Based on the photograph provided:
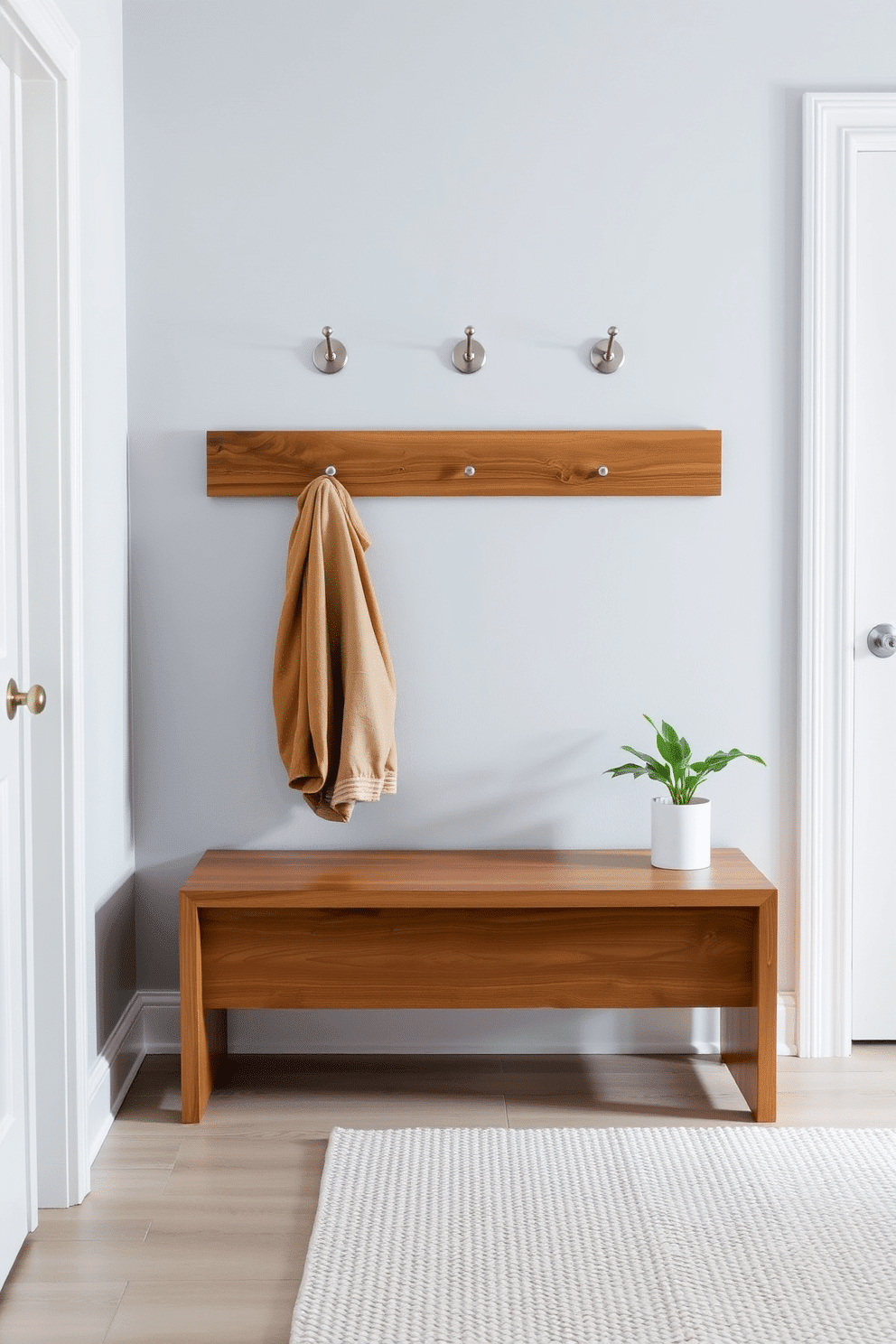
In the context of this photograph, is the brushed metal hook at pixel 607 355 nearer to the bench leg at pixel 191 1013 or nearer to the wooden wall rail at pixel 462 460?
the wooden wall rail at pixel 462 460

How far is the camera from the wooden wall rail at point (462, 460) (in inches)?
96.5

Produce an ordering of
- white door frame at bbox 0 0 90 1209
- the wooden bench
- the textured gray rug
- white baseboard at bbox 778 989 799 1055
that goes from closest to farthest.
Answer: the textured gray rug < white door frame at bbox 0 0 90 1209 < the wooden bench < white baseboard at bbox 778 989 799 1055

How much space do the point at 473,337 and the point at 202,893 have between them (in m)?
1.27

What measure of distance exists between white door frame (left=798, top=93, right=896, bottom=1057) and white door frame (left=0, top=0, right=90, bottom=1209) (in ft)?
4.86

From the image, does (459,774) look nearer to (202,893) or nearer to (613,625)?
(613,625)

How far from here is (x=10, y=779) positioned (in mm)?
1819

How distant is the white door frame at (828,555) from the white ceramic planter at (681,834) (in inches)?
12.4

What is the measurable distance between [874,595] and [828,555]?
5.9 inches

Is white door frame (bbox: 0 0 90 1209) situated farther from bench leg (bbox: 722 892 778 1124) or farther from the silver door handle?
the silver door handle

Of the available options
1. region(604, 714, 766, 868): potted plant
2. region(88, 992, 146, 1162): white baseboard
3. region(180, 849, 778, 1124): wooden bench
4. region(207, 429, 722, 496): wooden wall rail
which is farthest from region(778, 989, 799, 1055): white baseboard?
region(88, 992, 146, 1162): white baseboard

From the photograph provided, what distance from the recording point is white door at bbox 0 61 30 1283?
176cm

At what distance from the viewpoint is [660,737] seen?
232 cm

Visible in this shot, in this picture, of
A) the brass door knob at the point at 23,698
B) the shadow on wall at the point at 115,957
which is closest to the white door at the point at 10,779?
the brass door knob at the point at 23,698

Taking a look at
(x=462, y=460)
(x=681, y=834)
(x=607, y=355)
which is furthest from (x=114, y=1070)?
(x=607, y=355)
